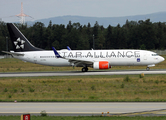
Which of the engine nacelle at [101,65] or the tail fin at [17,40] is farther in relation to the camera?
the tail fin at [17,40]

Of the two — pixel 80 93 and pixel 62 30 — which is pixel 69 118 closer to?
pixel 80 93

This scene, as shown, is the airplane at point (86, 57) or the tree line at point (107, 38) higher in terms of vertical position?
the tree line at point (107, 38)

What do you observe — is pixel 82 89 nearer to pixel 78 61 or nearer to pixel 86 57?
pixel 78 61

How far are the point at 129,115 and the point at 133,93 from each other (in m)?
10.1

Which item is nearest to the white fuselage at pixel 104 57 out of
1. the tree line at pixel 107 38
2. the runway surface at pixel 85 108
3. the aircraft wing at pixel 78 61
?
the aircraft wing at pixel 78 61

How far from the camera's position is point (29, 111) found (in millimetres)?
15445

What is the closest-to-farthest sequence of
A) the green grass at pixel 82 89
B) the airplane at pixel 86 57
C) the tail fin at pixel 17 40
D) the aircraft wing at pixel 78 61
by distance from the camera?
the green grass at pixel 82 89
the aircraft wing at pixel 78 61
the airplane at pixel 86 57
the tail fin at pixel 17 40

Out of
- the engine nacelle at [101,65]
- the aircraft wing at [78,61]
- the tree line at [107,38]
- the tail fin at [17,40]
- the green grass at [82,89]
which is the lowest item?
the green grass at [82,89]

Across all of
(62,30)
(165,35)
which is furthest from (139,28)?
(62,30)

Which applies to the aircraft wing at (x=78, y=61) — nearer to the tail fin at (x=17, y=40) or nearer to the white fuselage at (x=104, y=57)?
the white fuselage at (x=104, y=57)

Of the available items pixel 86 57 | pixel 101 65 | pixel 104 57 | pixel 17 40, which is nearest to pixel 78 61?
pixel 86 57

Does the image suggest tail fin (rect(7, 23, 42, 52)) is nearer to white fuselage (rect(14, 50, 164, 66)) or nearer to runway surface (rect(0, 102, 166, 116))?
white fuselage (rect(14, 50, 164, 66))

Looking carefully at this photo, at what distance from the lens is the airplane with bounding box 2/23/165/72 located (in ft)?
131

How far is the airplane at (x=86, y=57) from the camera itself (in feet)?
131
